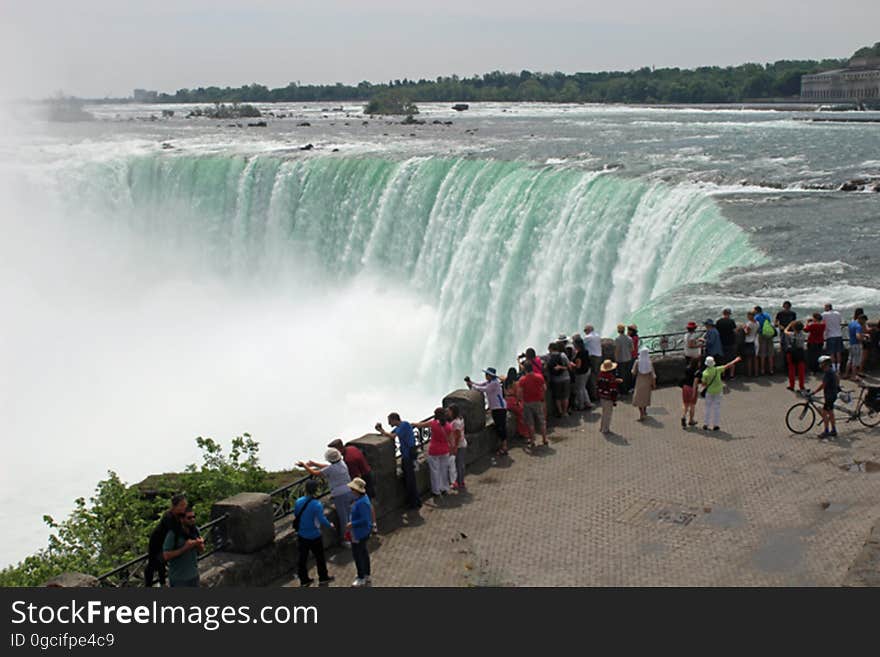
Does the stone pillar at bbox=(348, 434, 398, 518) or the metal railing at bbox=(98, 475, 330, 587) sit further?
the stone pillar at bbox=(348, 434, 398, 518)

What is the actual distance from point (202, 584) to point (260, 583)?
71 centimetres

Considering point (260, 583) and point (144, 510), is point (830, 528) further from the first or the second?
point (144, 510)

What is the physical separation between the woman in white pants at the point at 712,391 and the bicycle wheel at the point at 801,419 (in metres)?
0.84

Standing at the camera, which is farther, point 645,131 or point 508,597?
point 645,131

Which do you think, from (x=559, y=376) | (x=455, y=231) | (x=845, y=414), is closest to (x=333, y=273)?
(x=455, y=231)

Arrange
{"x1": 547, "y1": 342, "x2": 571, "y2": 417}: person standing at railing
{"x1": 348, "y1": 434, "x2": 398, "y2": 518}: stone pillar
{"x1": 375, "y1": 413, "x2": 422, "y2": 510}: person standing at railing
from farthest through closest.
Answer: {"x1": 547, "y1": 342, "x2": 571, "y2": 417}: person standing at railing
{"x1": 375, "y1": 413, "x2": 422, "y2": 510}: person standing at railing
{"x1": 348, "y1": 434, "x2": 398, "y2": 518}: stone pillar

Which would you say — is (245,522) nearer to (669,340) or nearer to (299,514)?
(299,514)

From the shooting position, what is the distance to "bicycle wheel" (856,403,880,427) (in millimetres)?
12295

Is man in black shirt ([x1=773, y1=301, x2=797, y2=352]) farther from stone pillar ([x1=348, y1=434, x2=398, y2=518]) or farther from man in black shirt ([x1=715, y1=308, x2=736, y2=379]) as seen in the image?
stone pillar ([x1=348, y1=434, x2=398, y2=518])

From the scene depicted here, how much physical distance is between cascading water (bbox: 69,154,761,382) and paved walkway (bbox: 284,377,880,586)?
5.31 m

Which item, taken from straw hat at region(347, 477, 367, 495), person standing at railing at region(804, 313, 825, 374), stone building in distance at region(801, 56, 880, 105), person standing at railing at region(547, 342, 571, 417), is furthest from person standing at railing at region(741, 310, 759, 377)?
stone building in distance at region(801, 56, 880, 105)

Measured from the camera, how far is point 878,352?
14.5 metres

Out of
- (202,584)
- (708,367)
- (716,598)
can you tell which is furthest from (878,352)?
(202,584)

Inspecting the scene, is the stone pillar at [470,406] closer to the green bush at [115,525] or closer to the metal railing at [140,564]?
the green bush at [115,525]
